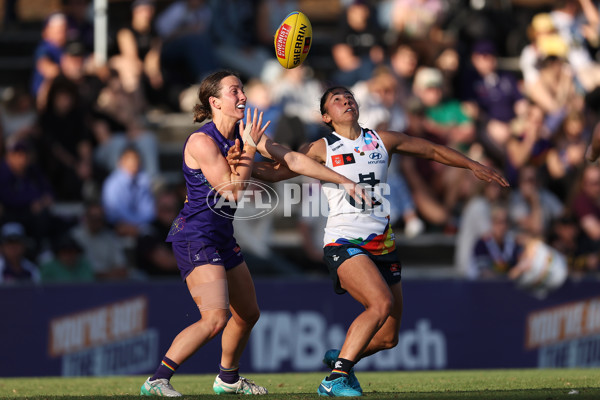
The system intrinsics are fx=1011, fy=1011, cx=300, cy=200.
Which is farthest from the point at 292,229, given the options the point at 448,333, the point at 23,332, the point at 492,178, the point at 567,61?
the point at 492,178

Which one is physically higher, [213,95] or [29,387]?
[213,95]

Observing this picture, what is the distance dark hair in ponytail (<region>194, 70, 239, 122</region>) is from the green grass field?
6.91 feet

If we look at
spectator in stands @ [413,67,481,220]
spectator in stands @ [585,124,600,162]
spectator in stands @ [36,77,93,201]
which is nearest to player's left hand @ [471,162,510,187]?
spectator in stands @ [585,124,600,162]

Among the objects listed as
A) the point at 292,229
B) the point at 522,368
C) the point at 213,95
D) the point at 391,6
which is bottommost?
the point at 522,368

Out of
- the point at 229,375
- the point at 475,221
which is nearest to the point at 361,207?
the point at 229,375

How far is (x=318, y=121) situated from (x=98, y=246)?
3.13m

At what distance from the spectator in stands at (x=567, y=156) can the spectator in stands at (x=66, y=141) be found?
266 inches

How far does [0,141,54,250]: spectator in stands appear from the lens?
41.6 feet

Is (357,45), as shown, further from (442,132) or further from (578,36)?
(578,36)

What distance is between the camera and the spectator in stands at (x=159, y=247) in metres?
12.5

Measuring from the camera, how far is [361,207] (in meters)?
A: 7.64

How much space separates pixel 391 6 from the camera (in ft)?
57.5

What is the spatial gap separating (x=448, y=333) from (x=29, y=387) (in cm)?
526

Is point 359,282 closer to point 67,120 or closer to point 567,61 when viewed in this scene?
point 67,120
